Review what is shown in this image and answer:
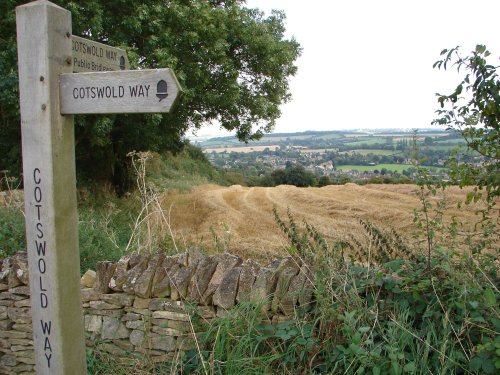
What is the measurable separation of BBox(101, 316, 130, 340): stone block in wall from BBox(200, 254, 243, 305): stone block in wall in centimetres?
75

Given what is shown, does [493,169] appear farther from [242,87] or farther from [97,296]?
[242,87]

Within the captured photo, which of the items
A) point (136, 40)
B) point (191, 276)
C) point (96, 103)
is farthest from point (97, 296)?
point (136, 40)

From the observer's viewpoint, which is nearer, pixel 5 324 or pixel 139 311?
pixel 139 311

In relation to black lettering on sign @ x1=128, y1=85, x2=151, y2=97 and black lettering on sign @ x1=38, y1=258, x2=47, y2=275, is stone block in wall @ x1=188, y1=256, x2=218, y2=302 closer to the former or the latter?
black lettering on sign @ x1=38, y1=258, x2=47, y2=275

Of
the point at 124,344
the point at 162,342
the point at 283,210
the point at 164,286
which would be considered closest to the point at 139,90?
the point at 164,286

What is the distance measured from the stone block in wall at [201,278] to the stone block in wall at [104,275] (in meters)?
0.74

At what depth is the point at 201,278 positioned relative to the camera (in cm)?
389

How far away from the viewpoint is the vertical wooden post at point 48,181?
274 cm

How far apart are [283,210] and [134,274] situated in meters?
7.26

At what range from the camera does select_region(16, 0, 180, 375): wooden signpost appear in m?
2.73

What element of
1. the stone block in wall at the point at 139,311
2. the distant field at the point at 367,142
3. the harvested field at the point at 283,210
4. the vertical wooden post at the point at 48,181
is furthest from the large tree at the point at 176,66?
the vertical wooden post at the point at 48,181

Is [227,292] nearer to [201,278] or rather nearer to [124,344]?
[201,278]

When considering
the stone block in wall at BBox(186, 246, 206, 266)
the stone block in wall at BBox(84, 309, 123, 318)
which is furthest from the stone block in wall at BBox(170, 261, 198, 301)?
the stone block in wall at BBox(84, 309, 123, 318)

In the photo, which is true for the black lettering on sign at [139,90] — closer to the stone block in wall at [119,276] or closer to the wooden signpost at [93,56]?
the wooden signpost at [93,56]
